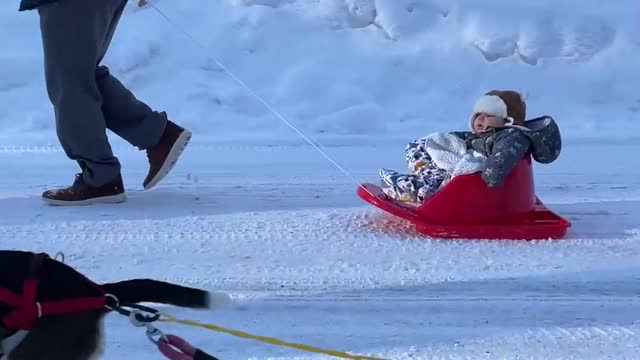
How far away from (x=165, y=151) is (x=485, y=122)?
1.24m

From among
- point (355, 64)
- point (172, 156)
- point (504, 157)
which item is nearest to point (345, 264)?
point (504, 157)

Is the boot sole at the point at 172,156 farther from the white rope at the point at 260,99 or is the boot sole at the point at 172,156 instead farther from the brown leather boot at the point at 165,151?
the white rope at the point at 260,99

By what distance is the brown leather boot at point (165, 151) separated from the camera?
382 cm

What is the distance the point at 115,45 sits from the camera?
308 inches

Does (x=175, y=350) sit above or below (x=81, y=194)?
below

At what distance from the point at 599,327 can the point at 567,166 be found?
7.86ft

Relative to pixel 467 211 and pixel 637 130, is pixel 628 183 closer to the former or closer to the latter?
pixel 467 211

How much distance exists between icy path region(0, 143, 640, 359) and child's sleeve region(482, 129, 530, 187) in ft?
0.70

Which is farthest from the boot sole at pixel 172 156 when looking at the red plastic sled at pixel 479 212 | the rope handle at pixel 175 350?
the rope handle at pixel 175 350

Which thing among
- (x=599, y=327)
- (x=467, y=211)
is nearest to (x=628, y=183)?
(x=467, y=211)

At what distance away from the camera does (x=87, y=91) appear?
3.52 m

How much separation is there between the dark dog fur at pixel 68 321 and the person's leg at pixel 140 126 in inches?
88.7

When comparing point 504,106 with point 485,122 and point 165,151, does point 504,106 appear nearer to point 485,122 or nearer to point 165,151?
point 485,122

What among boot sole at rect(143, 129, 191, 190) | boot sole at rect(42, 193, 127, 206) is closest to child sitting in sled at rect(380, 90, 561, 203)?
boot sole at rect(143, 129, 191, 190)
